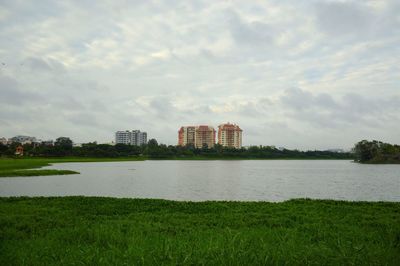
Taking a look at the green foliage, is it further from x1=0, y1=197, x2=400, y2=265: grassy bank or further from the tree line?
x1=0, y1=197, x2=400, y2=265: grassy bank

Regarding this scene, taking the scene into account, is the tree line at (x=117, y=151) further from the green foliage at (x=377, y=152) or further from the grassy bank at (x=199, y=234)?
the grassy bank at (x=199, y=234)

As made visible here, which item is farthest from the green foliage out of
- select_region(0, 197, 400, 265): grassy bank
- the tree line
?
select_region(0, 197, 400, 265): grassy bank

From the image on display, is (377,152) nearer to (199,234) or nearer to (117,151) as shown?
(117,151)

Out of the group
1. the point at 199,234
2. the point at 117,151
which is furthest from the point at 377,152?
the point at 199,234

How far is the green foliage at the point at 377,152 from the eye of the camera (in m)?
151

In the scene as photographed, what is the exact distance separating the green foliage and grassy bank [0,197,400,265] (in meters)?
141

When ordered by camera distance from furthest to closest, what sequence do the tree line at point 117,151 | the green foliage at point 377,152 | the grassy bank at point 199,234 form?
the green foliage at point 377,152
the tree line at point 117,151
the grassy bank at point 199,234

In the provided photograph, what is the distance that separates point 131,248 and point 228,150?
184181 millimetres

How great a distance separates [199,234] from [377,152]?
158 meters

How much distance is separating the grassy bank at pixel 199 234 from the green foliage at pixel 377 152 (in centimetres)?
14060

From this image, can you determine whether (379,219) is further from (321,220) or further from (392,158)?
(392,158)

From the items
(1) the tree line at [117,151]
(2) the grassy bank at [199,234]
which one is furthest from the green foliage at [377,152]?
(2) the grassy bank at [199,234]

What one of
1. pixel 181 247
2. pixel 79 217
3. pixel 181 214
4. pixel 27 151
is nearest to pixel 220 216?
pixel 181 214

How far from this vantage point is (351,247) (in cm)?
1059
